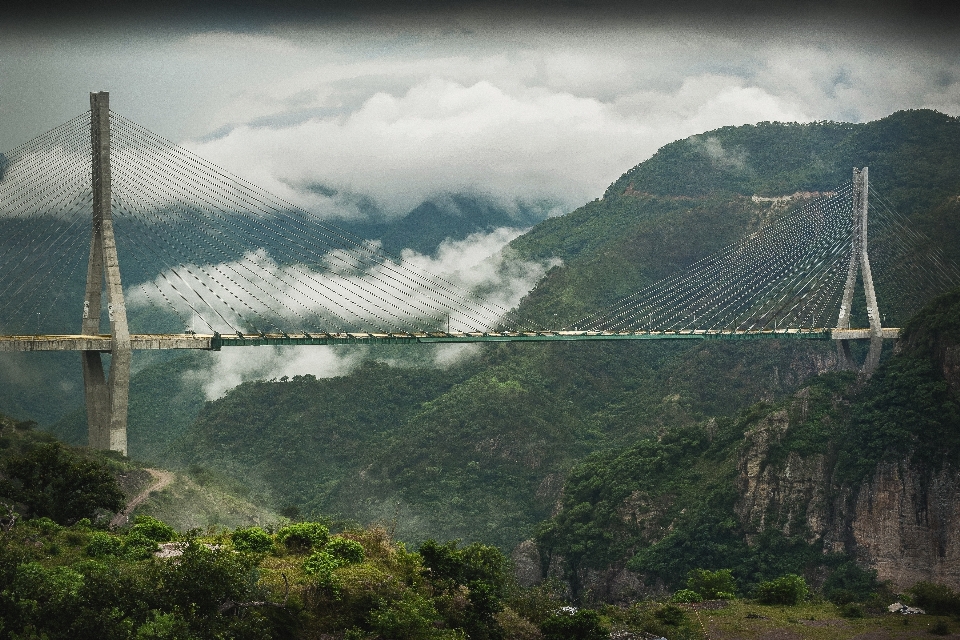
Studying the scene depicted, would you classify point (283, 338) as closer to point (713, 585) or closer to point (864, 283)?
point (713, 585)

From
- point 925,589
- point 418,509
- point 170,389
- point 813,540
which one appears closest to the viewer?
point 925,589

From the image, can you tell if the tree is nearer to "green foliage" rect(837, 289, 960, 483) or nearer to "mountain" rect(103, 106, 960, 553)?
"mountain" rect(103, 106, 960, 553)

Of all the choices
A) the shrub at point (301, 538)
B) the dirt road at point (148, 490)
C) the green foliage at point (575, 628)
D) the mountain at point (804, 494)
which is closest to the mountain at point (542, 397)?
the mountain at point (804, 494)

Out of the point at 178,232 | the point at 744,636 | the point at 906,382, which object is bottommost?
the point at 744,636

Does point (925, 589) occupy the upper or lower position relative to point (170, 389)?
lower

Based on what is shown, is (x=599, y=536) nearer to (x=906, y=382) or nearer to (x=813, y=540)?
(x=813, y=540)

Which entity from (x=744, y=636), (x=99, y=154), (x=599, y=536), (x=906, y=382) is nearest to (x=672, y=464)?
(x=599, y=536)
